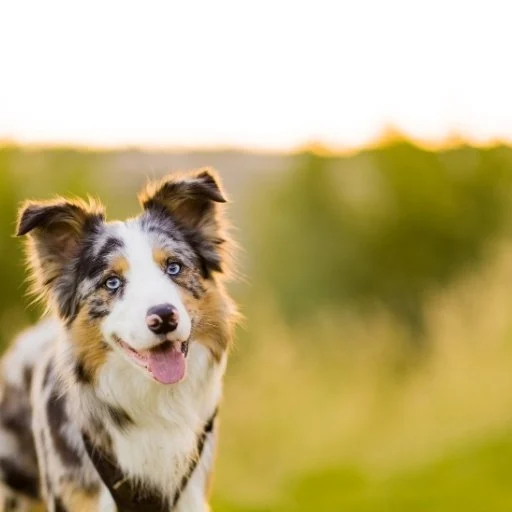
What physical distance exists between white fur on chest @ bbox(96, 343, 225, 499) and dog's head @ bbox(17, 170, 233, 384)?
0.33 ft

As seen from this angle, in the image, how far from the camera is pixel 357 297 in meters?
11.5

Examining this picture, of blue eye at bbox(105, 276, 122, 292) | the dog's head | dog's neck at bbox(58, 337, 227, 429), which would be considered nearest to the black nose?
the dog's head

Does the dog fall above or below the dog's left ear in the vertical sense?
below

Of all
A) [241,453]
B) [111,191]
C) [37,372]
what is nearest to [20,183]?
[111,191]

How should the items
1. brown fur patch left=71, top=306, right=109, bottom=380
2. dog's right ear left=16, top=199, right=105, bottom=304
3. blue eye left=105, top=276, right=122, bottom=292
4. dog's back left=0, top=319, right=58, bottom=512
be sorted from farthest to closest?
dog's back left=0, top=319, right=58, bottom=512
dog's right ear left=16, top=199, right=105, bottom=304
brown fur patch left=71, top=306, right=109, bottom=380
blue eye left=105, top=276, right=122, bottom=292

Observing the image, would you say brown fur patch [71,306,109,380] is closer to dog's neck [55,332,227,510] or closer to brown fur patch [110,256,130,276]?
dog's neck [55,332,227,510]

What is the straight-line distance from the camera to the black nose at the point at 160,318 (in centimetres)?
428

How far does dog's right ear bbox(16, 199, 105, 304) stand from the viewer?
4.92 meters

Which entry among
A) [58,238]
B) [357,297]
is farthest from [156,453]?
[357,297]

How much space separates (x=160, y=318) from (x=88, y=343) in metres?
0.59

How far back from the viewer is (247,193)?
11836 millimetres

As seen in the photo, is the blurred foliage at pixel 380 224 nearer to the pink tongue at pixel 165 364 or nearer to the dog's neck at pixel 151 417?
the dog's neck at pixel 151 417

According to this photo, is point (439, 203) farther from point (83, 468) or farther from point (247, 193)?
point (83, 468)

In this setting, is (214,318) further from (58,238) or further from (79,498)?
(79,498)
